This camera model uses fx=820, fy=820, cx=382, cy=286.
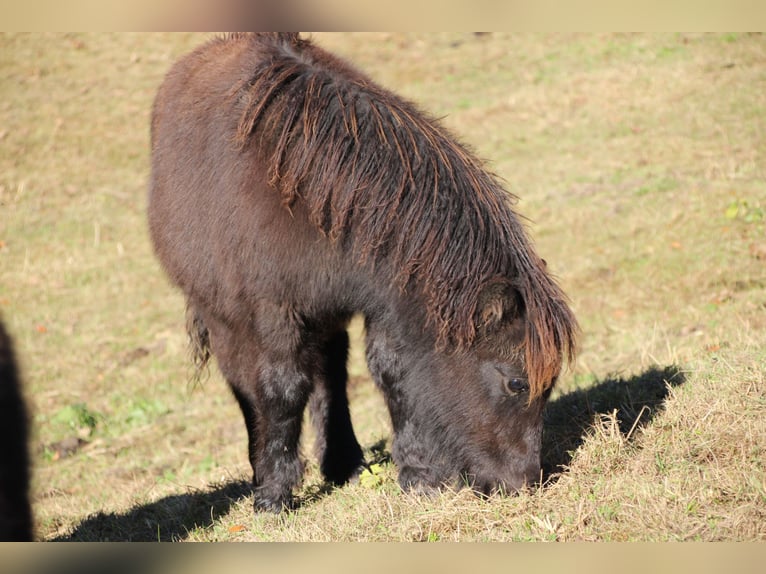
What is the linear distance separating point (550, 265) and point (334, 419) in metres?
5.59

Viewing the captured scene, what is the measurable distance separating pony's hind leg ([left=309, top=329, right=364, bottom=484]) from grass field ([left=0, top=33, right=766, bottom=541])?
0.65 feet

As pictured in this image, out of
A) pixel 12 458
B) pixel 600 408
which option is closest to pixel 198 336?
pixel 600 408

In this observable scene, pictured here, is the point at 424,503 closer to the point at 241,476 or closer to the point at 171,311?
the point at 241,476

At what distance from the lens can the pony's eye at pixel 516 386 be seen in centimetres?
466

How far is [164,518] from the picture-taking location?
5523 mm

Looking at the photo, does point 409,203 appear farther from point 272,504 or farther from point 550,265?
point 550,265

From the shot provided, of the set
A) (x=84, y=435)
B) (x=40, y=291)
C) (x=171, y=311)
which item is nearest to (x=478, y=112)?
(x=171, y=311)

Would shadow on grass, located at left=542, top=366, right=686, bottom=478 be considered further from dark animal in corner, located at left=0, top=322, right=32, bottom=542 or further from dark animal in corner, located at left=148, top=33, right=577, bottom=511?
dark animal in corner, located at left=0, top=322, right=32, bottom=542

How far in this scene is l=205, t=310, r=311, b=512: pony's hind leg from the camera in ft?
16.4

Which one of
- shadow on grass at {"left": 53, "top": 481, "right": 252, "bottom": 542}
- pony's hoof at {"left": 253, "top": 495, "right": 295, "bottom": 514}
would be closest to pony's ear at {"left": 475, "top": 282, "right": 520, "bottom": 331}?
pony's hoof at {"left": 253, "top": 495, "right": 295, "bottom": 514}

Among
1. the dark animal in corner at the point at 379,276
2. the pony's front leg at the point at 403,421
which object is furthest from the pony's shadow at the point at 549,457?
the pony's front leg at the point at 403,421

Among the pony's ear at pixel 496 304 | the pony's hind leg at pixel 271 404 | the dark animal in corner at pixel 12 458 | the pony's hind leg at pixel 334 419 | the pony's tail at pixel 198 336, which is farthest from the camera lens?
the pony's tail at pixel 198 336

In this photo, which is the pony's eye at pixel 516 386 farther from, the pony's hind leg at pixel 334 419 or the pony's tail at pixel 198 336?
the pony's tail at pixel 198 336

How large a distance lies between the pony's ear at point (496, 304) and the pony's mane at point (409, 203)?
5 centimetres
